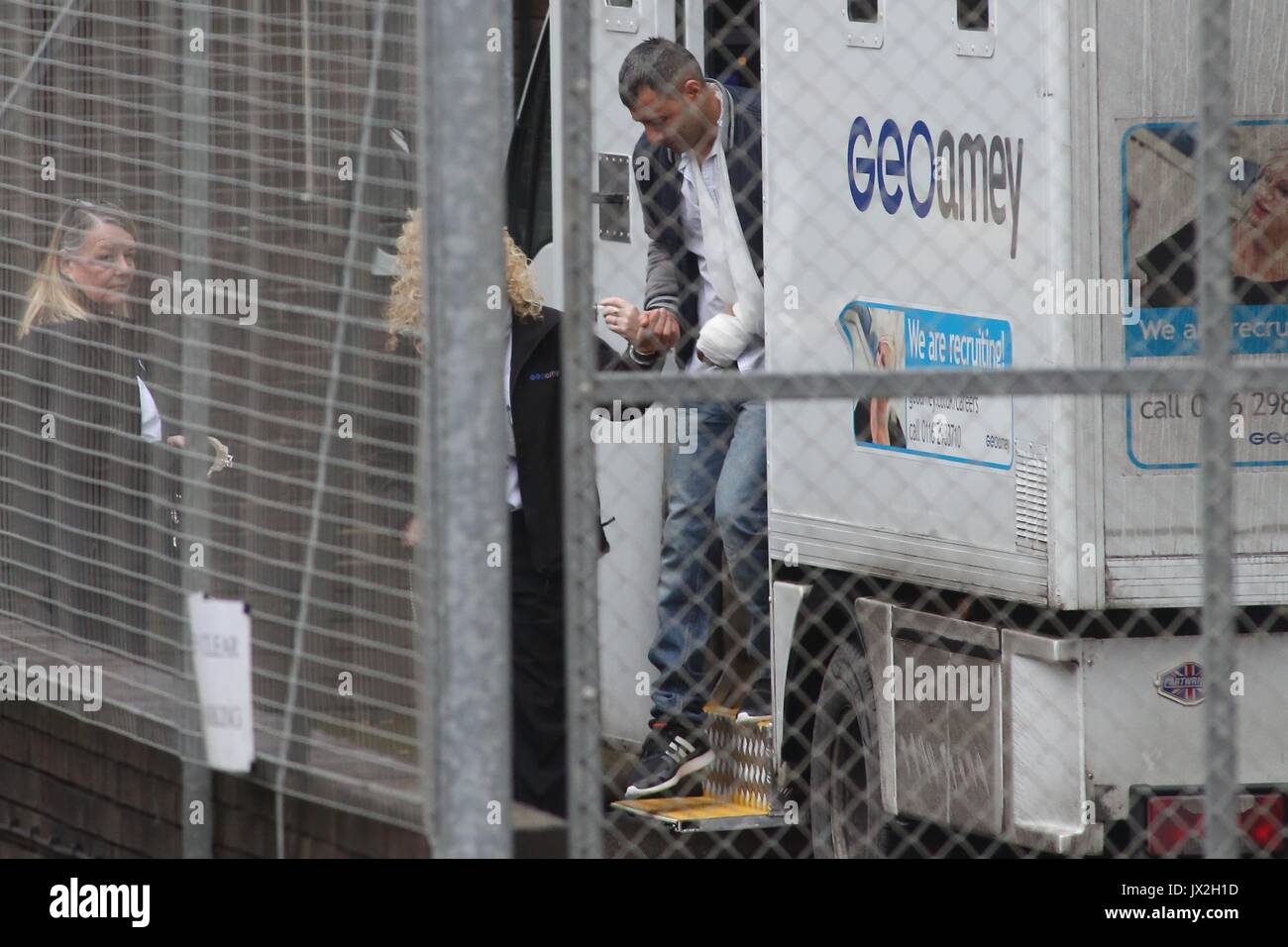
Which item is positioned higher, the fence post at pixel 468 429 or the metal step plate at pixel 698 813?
the fence post at pixel 468 429

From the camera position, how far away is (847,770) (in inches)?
259

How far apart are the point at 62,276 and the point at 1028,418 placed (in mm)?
2651

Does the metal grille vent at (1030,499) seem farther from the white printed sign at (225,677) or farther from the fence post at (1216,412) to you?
the white printed sign at (225,677)

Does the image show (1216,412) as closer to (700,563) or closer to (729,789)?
(700,563)

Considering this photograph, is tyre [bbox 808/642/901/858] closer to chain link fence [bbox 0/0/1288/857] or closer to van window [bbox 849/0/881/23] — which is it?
chain link fence [bbox 0/0/1288/857]

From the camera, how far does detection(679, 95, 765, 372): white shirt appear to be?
21.7ft

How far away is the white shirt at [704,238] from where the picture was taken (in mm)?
6609

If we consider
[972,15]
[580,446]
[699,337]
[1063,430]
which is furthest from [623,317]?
[580,446]

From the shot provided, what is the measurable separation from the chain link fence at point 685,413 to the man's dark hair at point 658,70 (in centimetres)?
1

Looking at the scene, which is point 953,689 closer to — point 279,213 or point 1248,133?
point 1248,133

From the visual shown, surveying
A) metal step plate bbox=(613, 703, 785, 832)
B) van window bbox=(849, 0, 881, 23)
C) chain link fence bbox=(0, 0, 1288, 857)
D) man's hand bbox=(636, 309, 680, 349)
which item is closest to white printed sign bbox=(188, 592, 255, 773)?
chain link fence bbox=(0, 0, 1288, 857)

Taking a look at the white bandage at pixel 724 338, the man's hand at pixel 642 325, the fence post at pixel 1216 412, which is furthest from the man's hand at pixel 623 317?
the fence post at pixel 1216 412

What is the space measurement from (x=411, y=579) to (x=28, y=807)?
2.25 meters
